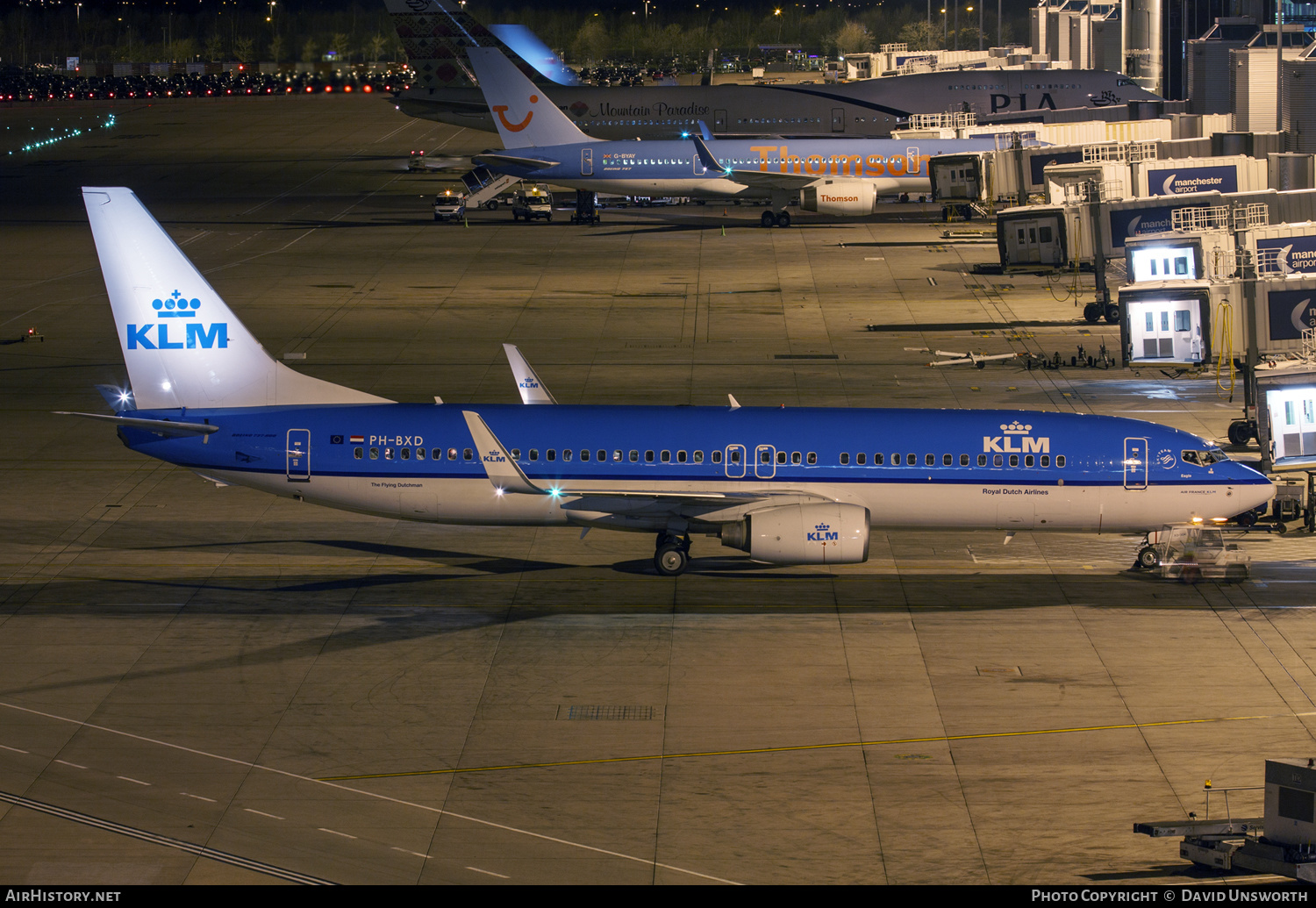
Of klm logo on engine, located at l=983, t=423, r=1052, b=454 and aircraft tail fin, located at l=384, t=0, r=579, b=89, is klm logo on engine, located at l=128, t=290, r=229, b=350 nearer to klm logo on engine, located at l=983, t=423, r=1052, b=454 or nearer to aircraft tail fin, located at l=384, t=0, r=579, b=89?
klm logo on engine, located at l=983, t=423, r=1052, b=454

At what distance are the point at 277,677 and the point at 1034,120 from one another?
301 feet

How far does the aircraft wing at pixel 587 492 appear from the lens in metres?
32.9

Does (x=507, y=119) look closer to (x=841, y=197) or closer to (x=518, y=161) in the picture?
(x=518, y=161)

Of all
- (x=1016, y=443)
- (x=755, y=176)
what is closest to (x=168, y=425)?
(x=1016, y=443)

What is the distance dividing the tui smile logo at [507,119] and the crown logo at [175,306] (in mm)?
57382

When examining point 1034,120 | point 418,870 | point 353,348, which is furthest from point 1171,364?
point 1034,120

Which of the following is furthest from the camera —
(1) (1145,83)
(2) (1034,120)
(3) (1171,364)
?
(1) (1145,83)

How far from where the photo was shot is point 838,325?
208 ft

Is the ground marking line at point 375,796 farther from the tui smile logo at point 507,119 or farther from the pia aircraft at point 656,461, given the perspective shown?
the tui smile logo at point 507,119

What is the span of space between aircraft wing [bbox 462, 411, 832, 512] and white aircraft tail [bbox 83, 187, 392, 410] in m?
4.84

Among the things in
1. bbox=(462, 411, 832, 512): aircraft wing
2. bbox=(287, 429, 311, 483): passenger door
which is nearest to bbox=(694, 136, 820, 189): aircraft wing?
bbox=(462, 411, 832, 512): aircraft wing

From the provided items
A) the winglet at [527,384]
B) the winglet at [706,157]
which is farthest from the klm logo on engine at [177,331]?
the winglet at [706,157]

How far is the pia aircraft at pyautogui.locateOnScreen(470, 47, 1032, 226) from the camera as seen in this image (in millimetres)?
89250

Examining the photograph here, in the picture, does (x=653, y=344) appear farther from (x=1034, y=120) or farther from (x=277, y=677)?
(x=1034, y=120)
